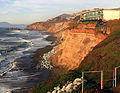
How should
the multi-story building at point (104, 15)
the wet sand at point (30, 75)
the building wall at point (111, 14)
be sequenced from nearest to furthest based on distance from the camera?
the wet sand at point (30, 75) → the building wall at point (111, 14) → the multi-story building at point (104, 15)

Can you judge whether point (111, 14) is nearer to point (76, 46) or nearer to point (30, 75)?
point (76, 46)

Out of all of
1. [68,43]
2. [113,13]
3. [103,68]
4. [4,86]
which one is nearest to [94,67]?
[103,68]

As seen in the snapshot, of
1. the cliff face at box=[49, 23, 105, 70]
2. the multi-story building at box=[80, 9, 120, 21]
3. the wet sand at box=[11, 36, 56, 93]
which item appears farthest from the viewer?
the multi-story building at box=[80, 9, 120, 21]

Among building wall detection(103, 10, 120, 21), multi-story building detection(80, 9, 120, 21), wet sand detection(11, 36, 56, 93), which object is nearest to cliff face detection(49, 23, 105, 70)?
wet sand detection(11, 36, 56, 93)

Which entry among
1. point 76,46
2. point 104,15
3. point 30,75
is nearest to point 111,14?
point 104,15

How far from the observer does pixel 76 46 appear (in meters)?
47.8

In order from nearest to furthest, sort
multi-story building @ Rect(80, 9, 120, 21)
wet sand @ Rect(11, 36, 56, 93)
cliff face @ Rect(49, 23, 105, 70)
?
wet sand @ Rect(11, 36, 56, 93) → cliff face @ Rect(49, 23, 105, 70) → multi-story building @ Rect(80, 9, 120, 21)

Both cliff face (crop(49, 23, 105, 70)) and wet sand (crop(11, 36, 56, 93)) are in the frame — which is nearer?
wet sand (crop(11, 36, 56, 93))

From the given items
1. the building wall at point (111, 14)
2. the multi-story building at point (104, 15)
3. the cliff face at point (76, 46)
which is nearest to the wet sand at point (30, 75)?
the cliff face at point (76, 46)

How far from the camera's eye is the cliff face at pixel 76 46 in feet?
145

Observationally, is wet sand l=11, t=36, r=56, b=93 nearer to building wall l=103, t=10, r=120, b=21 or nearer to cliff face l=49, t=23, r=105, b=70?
cliff face l=49, t=23, r=105, b=70

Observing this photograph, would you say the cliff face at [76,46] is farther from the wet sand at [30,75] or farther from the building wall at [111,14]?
the building wall at [111,14]

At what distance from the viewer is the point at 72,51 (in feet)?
157

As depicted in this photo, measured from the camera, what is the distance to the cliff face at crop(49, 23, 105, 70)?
1736 inches
